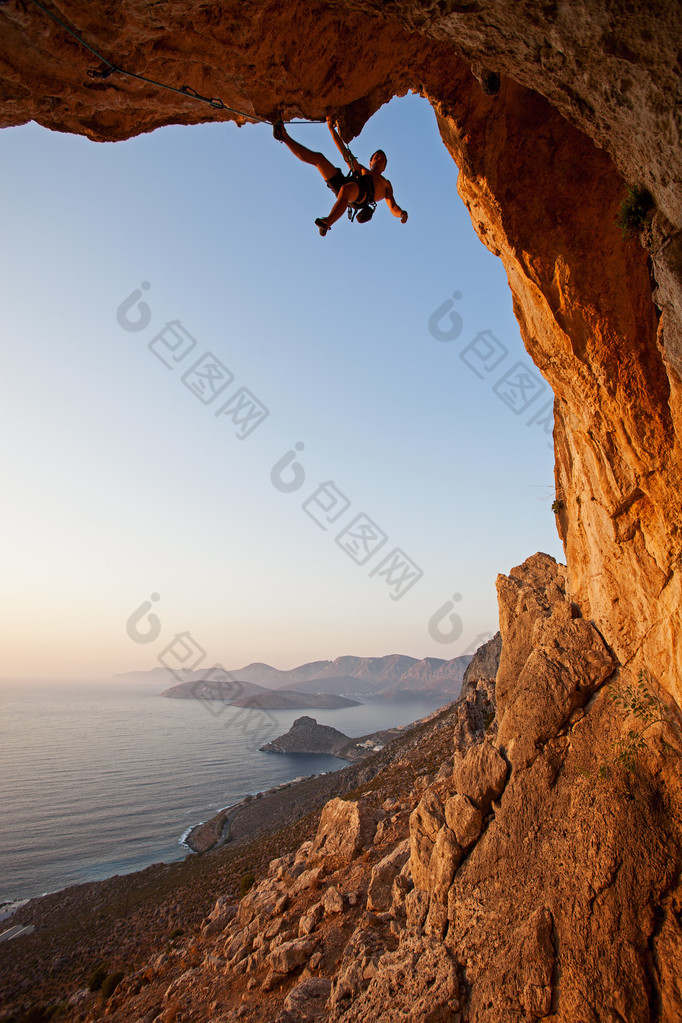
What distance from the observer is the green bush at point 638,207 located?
3.78 metres

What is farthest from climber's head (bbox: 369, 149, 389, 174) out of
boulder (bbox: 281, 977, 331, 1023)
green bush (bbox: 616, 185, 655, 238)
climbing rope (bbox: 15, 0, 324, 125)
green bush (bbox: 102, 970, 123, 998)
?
green bush (bbox: 102, 970, 123, 998)

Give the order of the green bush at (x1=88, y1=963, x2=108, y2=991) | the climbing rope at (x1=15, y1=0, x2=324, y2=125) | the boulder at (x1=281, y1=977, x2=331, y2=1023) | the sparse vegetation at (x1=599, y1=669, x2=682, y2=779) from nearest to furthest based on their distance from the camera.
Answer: the climbing rope at (x1=15, y1=0, x2=324, y2=125), the sparse vegetation at (x1=599, y1=669, x2=682, y2=779), the boulder at (x1=281, y1=977, x2=331, y2=1023), the green bush at (x1=88, y1=963, x2=108, y2=991)

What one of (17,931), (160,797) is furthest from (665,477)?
(160,797)

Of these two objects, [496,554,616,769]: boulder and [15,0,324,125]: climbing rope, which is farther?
[496,554,616,769]: boulder

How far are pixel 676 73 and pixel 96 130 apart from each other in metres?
7.52

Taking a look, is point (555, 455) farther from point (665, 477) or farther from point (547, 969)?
point (547, 969)

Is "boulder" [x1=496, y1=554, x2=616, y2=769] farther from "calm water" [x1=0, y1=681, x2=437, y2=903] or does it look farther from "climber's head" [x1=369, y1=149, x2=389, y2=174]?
"calm water" [x1=0, y1=681, x2=437, y2=903]

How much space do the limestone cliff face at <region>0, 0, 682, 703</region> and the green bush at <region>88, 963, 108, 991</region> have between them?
2685 cm

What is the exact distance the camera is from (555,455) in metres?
10.6

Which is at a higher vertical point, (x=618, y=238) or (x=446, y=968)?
(x=618, y=238)

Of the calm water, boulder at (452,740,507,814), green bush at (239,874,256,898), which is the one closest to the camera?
boulder at (452,740,507,814)

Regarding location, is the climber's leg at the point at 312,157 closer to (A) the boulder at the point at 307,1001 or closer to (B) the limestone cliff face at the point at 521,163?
(B) the limestone cliff face at the point at 521,163

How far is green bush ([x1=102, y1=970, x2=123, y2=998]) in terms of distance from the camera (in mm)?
17625

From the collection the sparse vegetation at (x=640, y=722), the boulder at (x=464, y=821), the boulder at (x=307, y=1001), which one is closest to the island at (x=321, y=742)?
the boulder at (x=307, y=1001)
